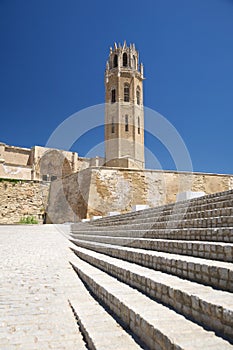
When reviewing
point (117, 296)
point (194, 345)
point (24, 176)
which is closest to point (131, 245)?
point (117, 296)

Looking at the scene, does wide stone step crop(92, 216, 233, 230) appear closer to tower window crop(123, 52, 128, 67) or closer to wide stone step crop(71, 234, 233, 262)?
wide stone step crop(71, 234, 233, 262)

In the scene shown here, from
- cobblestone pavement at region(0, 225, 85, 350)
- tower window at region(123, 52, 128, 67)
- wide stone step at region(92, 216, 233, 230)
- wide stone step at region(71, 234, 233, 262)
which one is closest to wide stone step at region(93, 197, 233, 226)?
wide stone step at region(92, 216, 233, 230)

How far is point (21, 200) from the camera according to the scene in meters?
26.1

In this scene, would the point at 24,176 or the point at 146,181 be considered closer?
the point at 146,181

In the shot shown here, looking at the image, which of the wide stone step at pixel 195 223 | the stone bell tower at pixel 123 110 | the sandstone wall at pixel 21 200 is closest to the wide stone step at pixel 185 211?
the wide stone step at pixel 195 223

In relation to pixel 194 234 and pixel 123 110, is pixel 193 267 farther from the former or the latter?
pixel 123 110

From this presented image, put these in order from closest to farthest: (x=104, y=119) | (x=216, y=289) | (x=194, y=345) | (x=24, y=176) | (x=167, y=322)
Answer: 1. (x=194, y=345)
2. (x=167, y=322)
3. (x=216, y=289)
4. (x=24, y=176)
5. (x=104, y=119)

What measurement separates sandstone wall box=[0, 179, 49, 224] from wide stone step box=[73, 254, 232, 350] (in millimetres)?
23384

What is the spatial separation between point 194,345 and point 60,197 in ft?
81.4

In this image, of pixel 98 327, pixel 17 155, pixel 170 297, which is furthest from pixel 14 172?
pixel 170 297

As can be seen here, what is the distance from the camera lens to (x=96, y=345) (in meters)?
2.29

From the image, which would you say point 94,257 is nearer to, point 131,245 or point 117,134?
point 131,245

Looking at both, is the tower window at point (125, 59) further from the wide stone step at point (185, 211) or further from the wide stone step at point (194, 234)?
the wide stone step at point (194, 234)

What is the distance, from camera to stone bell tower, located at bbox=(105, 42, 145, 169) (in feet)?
118
